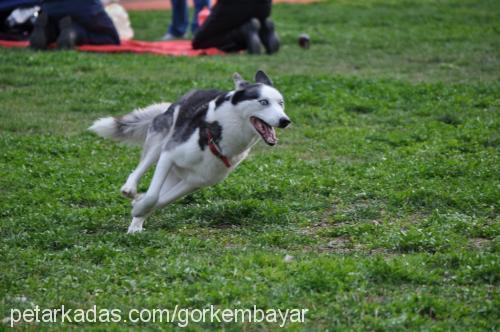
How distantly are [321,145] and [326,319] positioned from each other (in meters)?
5.24

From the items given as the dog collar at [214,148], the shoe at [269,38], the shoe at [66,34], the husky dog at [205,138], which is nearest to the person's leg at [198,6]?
the shoe at [269,38]

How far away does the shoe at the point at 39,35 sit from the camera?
15.0 metres

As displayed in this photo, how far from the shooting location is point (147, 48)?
1587 cm

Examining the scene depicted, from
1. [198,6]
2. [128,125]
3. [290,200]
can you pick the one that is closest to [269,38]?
[198,6]

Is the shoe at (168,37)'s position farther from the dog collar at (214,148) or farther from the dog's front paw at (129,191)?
the dog collar at (214,148)

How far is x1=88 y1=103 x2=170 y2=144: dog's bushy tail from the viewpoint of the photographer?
855 centimetres

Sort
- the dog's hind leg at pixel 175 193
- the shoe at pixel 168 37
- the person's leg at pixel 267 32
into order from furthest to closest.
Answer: the shoe at pixel 168 37, the person's leg at pixel 267 32, the dog's hind leg at pixel 175 193

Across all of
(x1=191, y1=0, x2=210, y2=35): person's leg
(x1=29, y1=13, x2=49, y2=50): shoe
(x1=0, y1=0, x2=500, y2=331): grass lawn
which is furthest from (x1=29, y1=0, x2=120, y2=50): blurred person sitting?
(x1=191, y1=0, x2=210, y2=35): person's leg

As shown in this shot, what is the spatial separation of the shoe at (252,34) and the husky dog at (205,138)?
7748mm

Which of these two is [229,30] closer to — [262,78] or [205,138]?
[262,78]

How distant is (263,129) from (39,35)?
888 centimetres

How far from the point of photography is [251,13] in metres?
15.8

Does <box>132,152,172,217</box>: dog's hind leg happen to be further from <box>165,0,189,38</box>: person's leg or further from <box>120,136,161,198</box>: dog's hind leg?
<box>165,0,189,38</box>: person's leg

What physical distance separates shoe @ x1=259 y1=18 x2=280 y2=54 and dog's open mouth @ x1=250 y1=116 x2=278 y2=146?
8878 mm
